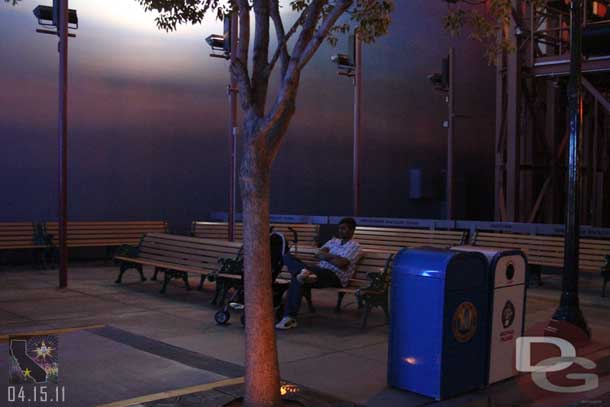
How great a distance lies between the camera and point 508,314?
684cm

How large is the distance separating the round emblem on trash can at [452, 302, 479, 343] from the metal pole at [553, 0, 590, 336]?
2.78 m

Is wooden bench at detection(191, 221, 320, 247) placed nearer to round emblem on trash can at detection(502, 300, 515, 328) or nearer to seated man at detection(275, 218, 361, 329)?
seated man at detection(275, 218, 361, 329)

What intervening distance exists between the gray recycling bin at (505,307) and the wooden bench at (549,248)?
628 cm

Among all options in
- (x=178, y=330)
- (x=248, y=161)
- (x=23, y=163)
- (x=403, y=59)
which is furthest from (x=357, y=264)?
(x=403, y=59)

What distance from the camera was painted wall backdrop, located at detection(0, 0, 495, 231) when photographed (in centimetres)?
1641

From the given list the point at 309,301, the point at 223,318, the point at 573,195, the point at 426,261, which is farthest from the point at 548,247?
the point at 426,261

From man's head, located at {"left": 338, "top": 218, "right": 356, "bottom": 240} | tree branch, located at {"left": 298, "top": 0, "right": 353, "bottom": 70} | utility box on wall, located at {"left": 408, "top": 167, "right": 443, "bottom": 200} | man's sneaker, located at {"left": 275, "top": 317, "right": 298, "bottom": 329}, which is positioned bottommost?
man's sneaker, located at {"left": 275, "top": 317, "right": 298, "bottom": 329}

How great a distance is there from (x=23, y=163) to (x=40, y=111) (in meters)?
1.30

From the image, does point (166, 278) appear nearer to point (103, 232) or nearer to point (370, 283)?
point (370, 283)

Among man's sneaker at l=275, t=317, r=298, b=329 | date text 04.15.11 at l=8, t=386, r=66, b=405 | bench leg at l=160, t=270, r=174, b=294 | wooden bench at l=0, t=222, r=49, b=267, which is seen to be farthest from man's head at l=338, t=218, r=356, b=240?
wooden bench at l=0, t=222, r=49, b=267

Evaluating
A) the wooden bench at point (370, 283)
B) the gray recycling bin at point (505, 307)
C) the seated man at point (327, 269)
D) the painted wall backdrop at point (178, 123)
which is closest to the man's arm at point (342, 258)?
the seated man at point (327, 269)

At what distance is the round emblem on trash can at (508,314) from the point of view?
678 centimetres

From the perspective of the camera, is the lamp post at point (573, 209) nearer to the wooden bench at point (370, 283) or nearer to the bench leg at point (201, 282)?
the wooden bench at point (370, 283)

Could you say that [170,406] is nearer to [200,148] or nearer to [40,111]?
[40,111]
